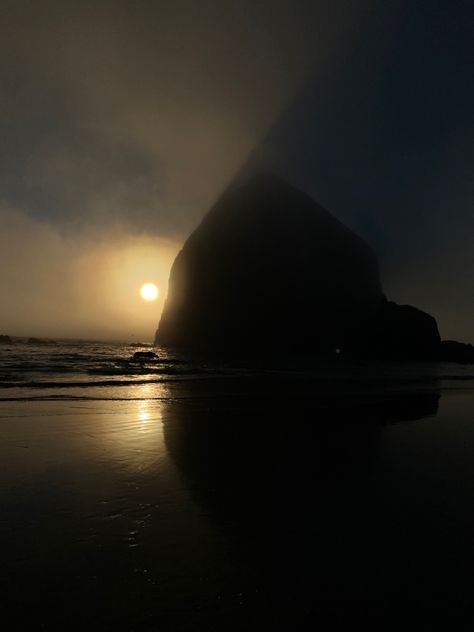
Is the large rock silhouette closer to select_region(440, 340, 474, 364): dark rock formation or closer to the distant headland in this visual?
the distant headland

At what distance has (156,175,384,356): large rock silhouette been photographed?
9319 cm

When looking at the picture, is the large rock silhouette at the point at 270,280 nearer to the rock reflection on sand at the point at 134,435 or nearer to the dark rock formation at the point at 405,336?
the dark rock formation at the point at 405,336

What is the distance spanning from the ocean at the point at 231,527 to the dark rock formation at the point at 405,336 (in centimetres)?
8140

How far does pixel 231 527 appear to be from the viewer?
411 centimetres

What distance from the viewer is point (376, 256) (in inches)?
4579

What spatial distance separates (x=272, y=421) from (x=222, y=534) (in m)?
7.23

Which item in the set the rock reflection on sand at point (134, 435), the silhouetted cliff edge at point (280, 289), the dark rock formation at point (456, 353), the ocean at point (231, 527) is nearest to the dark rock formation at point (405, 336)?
the silhouetted cliff edge at point (280, 289)

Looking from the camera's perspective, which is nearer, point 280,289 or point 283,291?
point 283,291

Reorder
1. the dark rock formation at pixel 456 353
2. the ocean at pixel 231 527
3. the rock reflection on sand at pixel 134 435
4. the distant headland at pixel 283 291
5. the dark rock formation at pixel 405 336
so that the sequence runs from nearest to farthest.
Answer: the ocean at pixel 231 527, the rock reflection on sand at pixel 134 435, the dark rock formation at pixel 405 336, the distant headland at pixel 283 291, the dark rock formation at pixel 456 353

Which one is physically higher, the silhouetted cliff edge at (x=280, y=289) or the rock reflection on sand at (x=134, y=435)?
the silhouetted cliff edge at (x=280, y=289)

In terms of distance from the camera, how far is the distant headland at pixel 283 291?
9069 centimetres

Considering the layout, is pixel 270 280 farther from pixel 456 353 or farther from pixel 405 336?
pixel 456 353

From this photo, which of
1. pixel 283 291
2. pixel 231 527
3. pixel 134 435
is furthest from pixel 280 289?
pixel 231 527

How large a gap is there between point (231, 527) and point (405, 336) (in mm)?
91417
